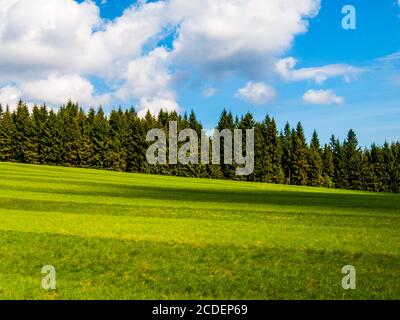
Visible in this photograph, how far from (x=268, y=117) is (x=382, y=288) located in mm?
117978

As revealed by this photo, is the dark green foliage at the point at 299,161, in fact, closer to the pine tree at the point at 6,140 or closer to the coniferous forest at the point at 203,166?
the coniferous forest at the point at 203,166

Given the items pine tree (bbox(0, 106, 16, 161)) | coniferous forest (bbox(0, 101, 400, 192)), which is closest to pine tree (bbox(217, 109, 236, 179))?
coniferous forest (bbox(0, 101, 400, 192))

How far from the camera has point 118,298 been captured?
1227 centimetres

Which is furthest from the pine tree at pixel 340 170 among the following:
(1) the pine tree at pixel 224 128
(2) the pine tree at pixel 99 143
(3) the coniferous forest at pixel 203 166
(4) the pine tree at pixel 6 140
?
(4) the pine tree at pixel 6 140

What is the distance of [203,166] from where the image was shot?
390 feet

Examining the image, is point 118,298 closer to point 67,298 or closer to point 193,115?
point 67,298

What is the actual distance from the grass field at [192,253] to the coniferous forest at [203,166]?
8928 cm

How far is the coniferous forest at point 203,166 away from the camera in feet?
398

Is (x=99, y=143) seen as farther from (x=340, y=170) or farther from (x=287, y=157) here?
(x=340, y=170)

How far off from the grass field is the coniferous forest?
8928 centimetres

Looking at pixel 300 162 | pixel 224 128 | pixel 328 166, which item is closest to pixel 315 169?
pixel 300 162

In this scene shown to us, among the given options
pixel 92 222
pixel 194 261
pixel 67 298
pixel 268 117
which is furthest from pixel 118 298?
pixel 268 117

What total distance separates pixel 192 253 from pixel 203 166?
100653 mm

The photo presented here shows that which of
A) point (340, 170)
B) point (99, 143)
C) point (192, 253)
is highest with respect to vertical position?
point (99, 143)
